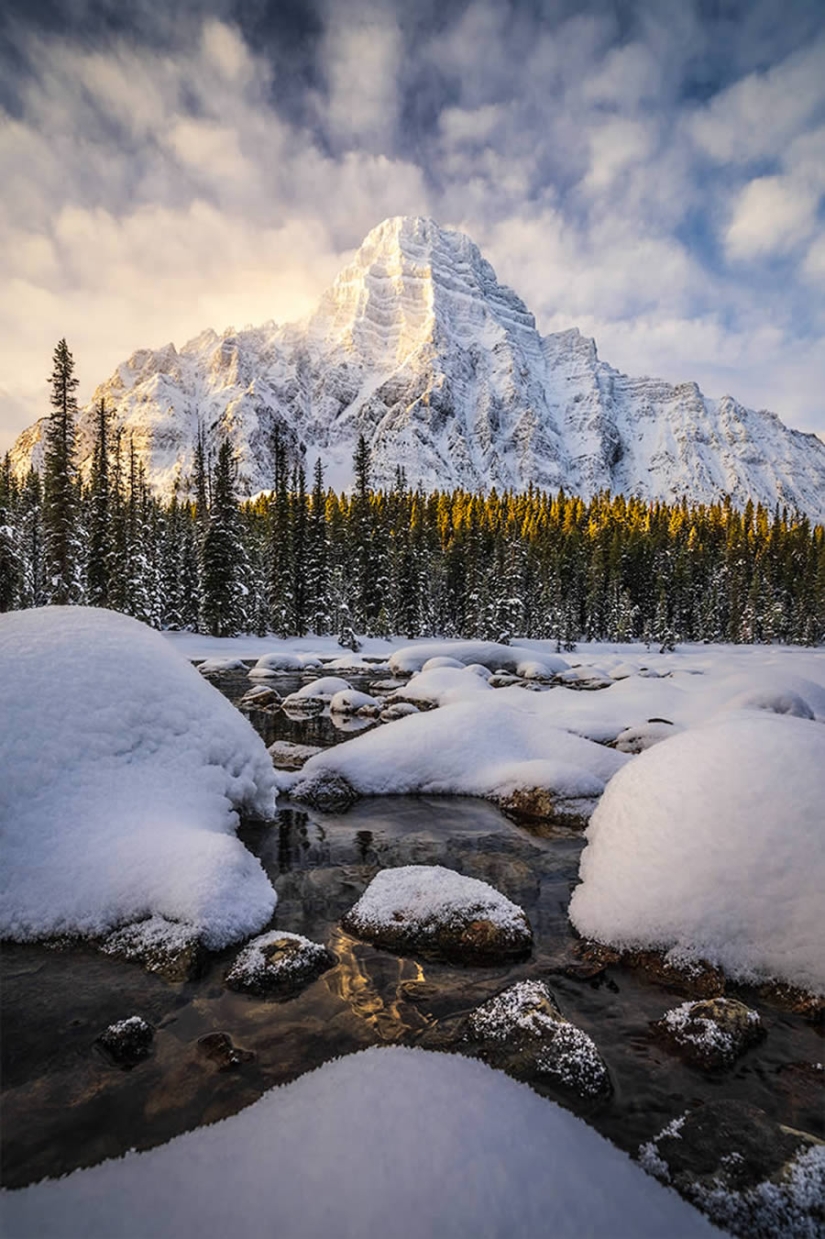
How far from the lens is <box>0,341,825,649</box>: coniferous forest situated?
40594 millimetres

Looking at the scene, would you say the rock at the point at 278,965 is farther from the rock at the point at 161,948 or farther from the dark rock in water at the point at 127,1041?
the dark rock in water at the point at 127,1041

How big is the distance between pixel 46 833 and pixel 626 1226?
4.96 metres

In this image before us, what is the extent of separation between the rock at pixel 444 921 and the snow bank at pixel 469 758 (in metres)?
3.74

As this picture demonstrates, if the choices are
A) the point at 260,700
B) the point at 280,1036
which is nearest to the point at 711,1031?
the point at 280,1036

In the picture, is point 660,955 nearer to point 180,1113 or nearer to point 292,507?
point 180,1113

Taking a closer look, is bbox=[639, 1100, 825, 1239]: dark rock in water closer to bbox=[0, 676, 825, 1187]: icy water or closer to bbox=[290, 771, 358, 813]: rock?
bbox=[0, 676, 825, 1187]: icy water

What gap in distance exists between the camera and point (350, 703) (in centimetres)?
1814

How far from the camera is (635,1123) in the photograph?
10.4 feet

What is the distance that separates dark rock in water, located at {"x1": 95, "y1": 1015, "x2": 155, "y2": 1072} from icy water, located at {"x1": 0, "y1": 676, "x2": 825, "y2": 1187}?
2.6 inches

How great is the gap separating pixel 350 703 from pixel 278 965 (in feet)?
45.0

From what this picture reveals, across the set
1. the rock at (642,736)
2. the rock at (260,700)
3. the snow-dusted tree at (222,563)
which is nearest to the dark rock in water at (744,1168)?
the rock at (642,736)

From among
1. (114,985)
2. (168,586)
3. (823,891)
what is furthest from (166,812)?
(168,586)

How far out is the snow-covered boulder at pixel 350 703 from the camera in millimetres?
17859

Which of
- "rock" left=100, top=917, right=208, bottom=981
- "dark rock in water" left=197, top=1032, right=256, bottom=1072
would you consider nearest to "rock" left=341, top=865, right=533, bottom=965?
"rock" left=100, top=917, right=208, bottom=981
